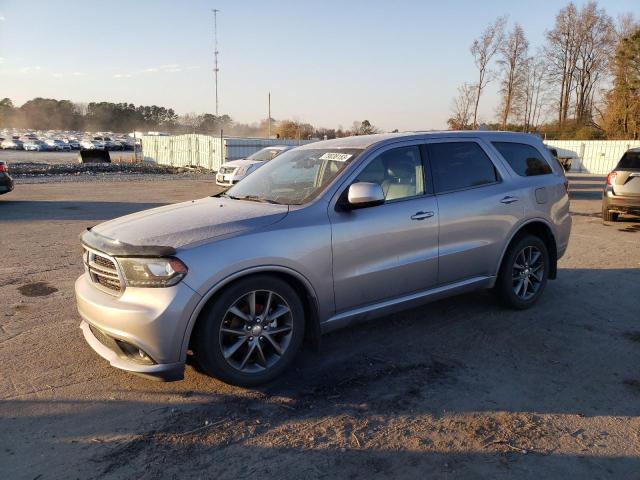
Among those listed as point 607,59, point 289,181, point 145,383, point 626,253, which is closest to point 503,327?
point 289,181

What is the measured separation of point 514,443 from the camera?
300 centimetres

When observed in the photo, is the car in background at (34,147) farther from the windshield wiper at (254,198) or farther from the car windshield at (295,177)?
the windshield wiper at (254,198)

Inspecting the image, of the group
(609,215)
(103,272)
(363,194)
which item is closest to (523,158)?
(363,194)

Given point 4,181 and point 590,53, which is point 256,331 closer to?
point 4,181

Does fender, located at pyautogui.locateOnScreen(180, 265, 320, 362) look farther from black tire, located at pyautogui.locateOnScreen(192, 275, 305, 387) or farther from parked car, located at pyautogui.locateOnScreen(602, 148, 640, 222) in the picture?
parked car, located at pyautogui.locateOnScreen(602, 148, 640, 222)

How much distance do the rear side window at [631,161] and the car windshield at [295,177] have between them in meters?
8.76

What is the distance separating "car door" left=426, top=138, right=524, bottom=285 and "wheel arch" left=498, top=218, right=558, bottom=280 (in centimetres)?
12

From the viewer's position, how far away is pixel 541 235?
5.63m

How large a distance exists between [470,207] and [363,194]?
1382 millimetres

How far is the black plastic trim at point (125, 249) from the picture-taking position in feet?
10.7

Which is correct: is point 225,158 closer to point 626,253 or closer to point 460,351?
point 626,253

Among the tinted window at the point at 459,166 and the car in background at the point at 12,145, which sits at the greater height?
the tinted window at the point at 459,166

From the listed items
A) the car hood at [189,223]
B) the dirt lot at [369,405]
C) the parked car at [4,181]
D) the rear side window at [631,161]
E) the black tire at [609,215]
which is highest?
the rear side window at [631,161]

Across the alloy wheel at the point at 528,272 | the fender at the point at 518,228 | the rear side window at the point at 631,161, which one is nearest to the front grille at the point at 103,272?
the fender at the point at 518,228
